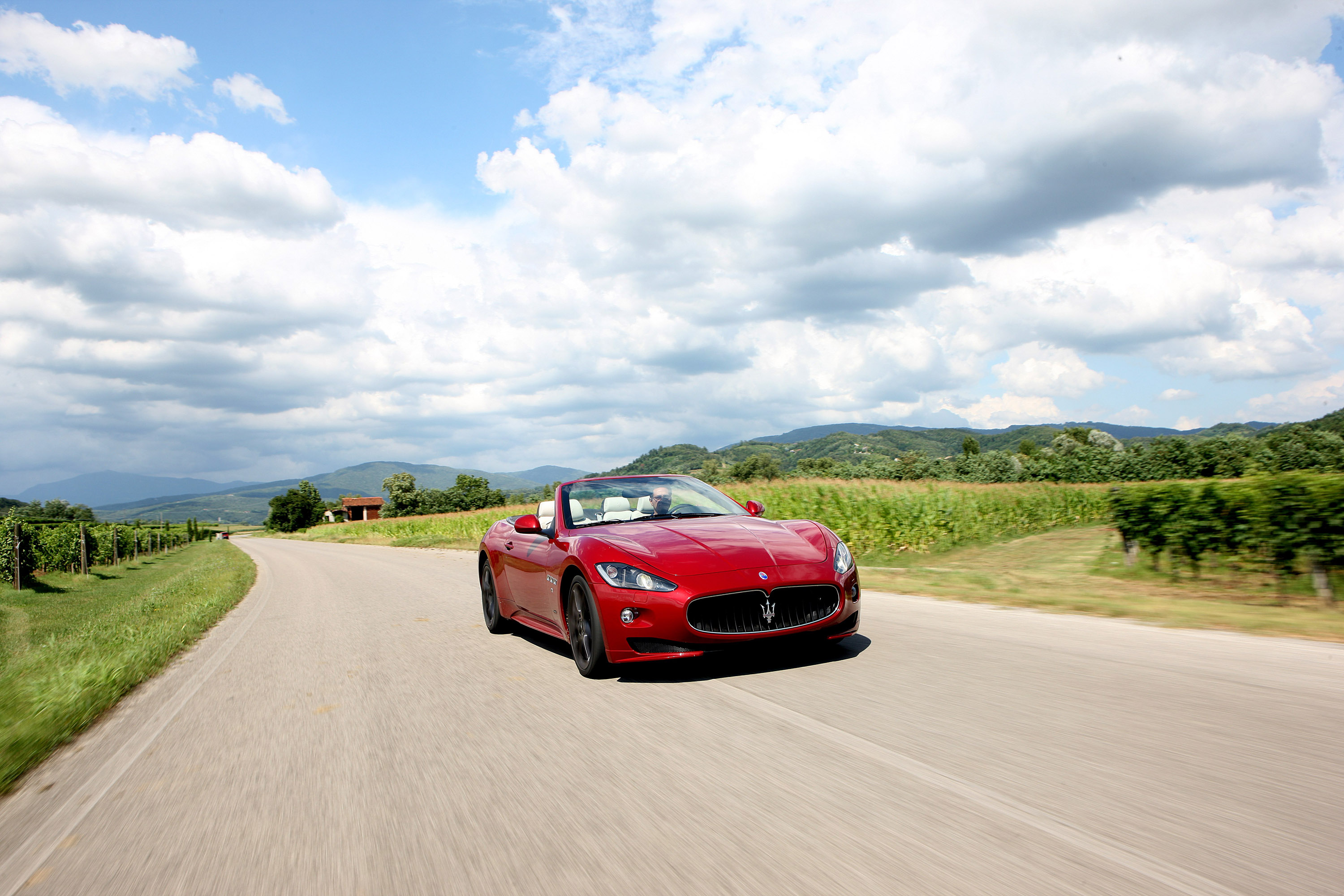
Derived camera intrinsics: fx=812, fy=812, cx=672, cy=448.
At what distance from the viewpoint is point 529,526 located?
271 inches

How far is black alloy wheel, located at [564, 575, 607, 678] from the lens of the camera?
548cm

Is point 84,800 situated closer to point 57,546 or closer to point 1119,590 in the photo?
point 1119,590

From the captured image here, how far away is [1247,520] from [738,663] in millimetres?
6779

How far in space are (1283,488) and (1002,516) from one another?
13924 millimetres

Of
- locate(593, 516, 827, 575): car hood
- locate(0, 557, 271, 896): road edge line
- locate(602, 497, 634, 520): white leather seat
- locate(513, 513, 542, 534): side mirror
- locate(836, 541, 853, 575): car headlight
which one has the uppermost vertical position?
locate(602, 497, 634, 520): white leather seat

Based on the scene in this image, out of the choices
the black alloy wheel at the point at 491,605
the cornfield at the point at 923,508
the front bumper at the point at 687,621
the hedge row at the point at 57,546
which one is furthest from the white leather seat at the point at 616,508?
the hedge row at the point at 57,546

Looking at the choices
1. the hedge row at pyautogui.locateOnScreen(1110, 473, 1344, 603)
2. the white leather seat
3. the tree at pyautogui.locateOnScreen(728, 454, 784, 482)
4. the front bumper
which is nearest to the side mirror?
the white leather seat

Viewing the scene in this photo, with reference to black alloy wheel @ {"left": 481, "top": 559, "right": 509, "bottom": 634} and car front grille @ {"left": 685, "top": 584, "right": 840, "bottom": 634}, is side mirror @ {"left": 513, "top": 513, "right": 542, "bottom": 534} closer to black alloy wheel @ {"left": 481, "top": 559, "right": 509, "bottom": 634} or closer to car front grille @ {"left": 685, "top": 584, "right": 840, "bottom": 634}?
black alloy wheel @ {"left": 481, "top": 559, "right": 509, "bottom": 634}

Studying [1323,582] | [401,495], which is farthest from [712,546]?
[401,495]

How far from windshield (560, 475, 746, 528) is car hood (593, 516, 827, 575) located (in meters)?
0.47

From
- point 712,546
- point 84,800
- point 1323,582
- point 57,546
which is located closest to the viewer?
point 84,800

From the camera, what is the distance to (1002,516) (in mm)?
22078

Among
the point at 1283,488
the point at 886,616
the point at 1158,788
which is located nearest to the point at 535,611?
the point at 886,616

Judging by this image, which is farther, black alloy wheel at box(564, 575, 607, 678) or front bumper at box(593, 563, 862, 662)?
black alloy wheel at box(564, 575, 607, 678)
